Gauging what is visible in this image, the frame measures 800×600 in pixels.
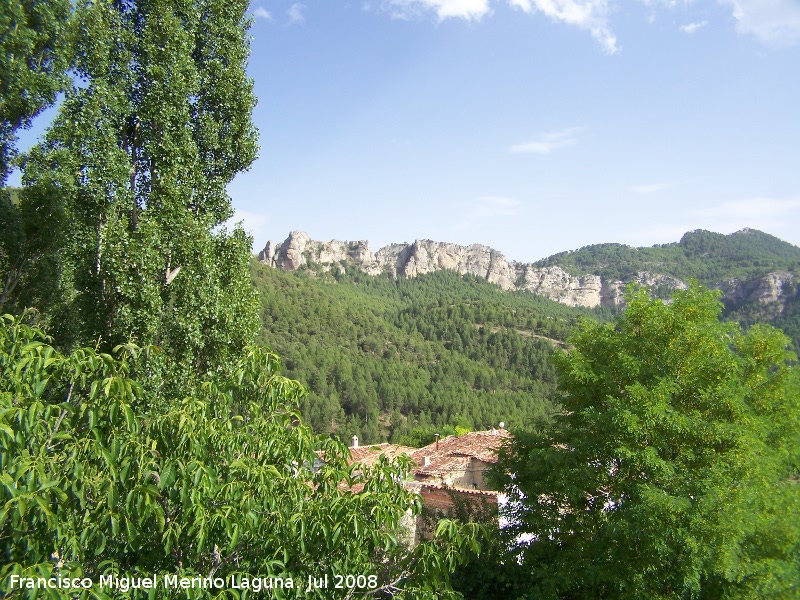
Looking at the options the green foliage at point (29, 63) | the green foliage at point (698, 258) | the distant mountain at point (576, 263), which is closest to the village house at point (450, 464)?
the green foliage at point (29, 63)

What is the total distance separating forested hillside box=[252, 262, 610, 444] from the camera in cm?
5344

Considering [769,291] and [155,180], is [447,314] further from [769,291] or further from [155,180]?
[155,180]

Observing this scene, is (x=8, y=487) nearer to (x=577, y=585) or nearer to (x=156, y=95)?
(x=156, y=95)

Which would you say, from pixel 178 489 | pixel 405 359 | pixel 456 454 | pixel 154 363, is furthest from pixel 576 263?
pixel 178 489

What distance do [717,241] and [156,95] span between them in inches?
6413

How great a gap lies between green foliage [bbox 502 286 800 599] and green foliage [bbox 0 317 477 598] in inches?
155

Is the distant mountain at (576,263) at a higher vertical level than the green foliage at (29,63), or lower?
higher

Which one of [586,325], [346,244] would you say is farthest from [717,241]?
[586,325]

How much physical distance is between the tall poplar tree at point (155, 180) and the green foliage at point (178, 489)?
3.32m

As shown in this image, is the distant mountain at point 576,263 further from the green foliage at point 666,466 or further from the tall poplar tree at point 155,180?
the tall poplar tree at point 155,180

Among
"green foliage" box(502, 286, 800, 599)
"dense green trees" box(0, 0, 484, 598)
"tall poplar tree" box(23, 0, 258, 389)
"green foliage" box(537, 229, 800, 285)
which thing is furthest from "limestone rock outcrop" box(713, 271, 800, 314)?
"dense green trees" box(0, 0, 484, 598)

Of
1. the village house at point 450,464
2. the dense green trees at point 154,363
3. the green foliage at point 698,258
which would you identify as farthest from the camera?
the green foliage at point 698,258

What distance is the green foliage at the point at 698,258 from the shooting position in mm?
115062

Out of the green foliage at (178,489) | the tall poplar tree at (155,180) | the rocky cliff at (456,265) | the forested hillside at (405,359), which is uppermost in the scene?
the rocky cliff at (456,265)
